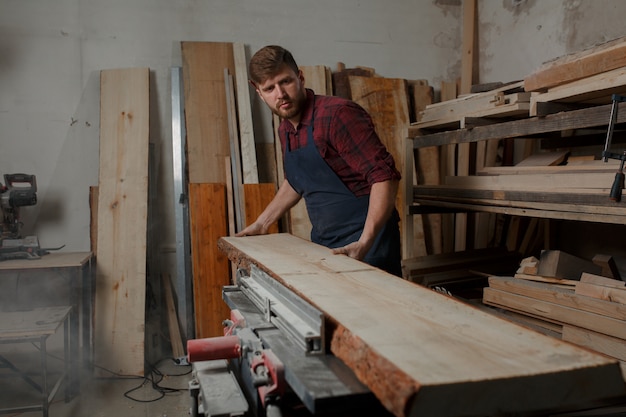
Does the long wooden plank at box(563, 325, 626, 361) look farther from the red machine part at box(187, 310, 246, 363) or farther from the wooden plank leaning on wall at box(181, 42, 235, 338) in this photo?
the wooden plank leaning on wall at box(181, 42, 235, 338)

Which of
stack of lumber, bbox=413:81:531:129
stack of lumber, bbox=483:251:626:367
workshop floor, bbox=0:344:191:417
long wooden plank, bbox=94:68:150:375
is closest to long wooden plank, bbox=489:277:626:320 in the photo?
stack of lumber, bbox=483:251:626:367

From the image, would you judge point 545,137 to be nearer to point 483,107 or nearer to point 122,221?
point 483,107

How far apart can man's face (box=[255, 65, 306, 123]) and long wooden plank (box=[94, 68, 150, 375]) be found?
1.69m

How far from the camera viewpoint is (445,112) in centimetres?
296

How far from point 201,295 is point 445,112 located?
2.05 metres

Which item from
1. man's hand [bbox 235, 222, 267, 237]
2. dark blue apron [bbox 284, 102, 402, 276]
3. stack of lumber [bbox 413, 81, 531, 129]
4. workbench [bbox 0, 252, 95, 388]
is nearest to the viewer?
dark blue apron [bbox 284, 102, 402, 276]

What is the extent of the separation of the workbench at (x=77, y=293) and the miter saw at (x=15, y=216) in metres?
0.06

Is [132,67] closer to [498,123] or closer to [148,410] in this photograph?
[148,410]

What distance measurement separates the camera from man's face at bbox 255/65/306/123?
6.93 ft

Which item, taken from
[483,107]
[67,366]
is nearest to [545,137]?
[483,107]

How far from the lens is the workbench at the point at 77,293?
3.15 metres

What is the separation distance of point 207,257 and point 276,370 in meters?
2.64

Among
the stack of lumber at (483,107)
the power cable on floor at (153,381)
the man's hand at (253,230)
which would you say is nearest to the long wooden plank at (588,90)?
the stack of lumber at (483,107)

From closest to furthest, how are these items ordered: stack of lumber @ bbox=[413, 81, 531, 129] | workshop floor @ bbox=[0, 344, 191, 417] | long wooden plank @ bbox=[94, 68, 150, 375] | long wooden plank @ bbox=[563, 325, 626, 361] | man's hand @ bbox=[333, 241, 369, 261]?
man's hand @ bbox=[333, 241, 369, 261] < long wooden plank @ bbox=[563, 325, 626, 361] < stack of lumber @ bbox=[413, 81, 531, 129] < workshop floor @ bbox=[0, 344, 191, 417] < long wooden plank @ bbox=[94, 68, 150, 375]
